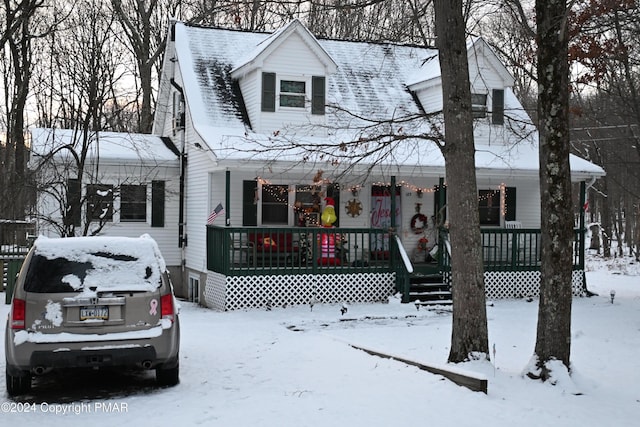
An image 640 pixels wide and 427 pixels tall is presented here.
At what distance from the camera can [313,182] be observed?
49.1 feet

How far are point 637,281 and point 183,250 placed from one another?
14922 mm

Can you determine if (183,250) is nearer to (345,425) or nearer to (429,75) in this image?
(429,75)

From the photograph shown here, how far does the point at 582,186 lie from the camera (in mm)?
19312

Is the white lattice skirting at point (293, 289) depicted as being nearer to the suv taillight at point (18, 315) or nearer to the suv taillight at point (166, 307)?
the suv taillight at point (166, 307)

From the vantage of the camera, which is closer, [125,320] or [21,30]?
[125,320]

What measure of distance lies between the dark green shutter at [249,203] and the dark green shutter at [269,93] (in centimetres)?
193

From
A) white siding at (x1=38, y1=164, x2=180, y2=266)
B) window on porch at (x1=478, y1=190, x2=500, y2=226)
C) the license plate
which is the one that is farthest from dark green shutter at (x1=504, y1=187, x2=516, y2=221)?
the license plate

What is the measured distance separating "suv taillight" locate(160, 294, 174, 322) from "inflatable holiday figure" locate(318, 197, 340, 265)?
27.9ft

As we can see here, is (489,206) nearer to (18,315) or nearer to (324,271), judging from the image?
(324,271)

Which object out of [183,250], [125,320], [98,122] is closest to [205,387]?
[125,320]

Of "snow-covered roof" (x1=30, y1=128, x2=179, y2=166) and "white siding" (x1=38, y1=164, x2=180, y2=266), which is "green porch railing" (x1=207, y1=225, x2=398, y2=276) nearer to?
"white siding" (x1=38, y1=164, x2=180, y2=266)

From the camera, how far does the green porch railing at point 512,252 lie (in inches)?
690

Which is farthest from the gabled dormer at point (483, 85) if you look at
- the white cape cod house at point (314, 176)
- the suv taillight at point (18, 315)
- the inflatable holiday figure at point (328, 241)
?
the suv taillight at point (18, 315)

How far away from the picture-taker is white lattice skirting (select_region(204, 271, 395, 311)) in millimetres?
15742
